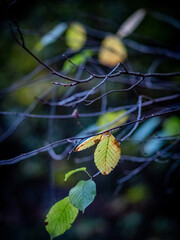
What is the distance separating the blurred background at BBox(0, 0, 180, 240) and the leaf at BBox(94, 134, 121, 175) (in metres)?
1.19

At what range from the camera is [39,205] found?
304 cm

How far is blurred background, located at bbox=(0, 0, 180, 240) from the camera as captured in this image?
175 cm

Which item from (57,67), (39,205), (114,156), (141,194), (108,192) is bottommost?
(39,205)

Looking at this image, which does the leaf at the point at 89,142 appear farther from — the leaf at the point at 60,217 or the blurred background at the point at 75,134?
the blurred background at the point at 75,134

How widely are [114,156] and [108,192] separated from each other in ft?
7.90

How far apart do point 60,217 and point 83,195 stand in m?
0.09

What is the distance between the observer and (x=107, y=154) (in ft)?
1.63

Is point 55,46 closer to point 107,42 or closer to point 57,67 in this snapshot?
point 57,67

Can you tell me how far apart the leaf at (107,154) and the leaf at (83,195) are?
0.17ft

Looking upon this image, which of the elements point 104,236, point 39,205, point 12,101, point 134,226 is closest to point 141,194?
point 134,226

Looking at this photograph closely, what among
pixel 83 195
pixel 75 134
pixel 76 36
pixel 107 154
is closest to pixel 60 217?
pixel 83 195

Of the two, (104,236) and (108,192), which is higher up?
(108,192)

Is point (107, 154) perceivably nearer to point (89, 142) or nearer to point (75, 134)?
point (89, 142)

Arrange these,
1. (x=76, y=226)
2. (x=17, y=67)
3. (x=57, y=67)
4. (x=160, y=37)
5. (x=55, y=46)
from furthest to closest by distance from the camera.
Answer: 1. (x=76, y=226)
2. (x=17, y=67)
3. (x=55, y=46)
4. (x=57, y=67)
5. (x=160, y=37)
